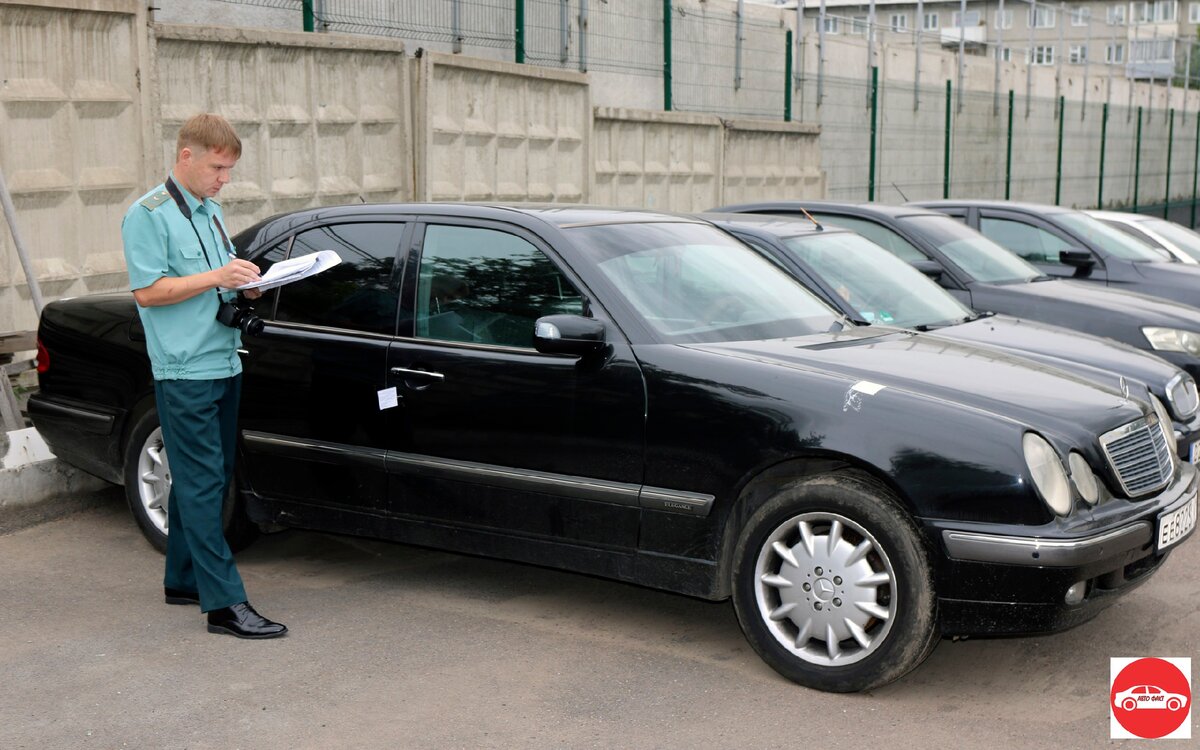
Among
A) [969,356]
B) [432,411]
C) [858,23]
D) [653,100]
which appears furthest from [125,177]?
[858,23]

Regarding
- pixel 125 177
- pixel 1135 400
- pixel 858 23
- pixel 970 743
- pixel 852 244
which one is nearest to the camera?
pixel 970 743

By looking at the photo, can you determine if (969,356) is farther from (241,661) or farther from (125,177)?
(125,177)

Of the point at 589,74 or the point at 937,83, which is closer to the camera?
the point at 589,74

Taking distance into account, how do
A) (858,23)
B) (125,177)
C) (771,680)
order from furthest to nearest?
(858,23) < (125,177) < (771,680)

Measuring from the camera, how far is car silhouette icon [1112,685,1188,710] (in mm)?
4281

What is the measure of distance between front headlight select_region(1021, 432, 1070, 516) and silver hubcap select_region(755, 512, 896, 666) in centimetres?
52

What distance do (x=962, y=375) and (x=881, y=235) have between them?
14.4 feet

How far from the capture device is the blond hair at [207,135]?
476cm

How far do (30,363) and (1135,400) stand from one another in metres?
6.14

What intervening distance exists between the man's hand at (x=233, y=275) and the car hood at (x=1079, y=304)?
5.29 m

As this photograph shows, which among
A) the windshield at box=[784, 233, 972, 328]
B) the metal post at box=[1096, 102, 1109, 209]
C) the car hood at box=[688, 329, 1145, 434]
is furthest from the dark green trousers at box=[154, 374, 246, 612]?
the metal post at box=[1096, 102, 1109, 209]

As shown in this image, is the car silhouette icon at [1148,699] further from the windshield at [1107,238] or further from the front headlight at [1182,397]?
the windshield at [1107,238]

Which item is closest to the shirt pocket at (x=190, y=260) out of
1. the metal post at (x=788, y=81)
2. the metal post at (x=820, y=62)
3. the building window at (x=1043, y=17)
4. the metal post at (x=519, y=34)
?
the metal post at (x=519, y=34)

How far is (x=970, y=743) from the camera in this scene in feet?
13.2
